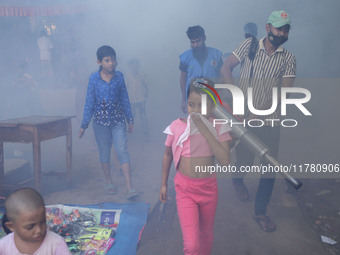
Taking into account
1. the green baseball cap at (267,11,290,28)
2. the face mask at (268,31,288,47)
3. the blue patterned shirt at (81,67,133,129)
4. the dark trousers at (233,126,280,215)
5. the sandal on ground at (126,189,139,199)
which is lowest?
the sandal on ground at (126,189,139,199)

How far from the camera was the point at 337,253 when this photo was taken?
2.87 metres

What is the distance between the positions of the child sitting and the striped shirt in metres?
2.28

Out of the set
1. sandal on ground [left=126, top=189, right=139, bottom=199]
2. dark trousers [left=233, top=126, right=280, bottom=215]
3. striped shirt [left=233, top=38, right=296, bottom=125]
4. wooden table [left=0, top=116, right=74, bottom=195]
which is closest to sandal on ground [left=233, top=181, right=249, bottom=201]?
dark trousers [left=233, top=126, right=280, bottom=215]

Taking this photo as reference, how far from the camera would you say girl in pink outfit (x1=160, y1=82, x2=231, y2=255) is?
214 cm

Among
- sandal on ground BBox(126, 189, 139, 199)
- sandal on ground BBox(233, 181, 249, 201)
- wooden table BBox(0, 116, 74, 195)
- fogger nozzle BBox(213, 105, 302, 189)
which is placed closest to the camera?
fogger nozzle BBox(213, 105, 302, 189)

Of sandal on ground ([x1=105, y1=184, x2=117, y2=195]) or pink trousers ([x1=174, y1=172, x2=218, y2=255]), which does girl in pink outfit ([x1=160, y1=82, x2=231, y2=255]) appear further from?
sandal on ground ([x1=105, y1=184, x2=117, y2=195])

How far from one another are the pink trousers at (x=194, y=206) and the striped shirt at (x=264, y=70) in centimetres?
131

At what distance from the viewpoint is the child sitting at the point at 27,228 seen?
1696 millimetres

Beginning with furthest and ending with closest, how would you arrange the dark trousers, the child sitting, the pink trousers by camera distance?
the dark trousers < the pink trousers < the child sitting

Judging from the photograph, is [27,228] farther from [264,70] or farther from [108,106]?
[264,70]

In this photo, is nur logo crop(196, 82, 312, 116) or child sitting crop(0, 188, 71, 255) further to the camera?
nur logo crop(196, 82, 312, 116)

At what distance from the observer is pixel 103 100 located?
3.83 meters

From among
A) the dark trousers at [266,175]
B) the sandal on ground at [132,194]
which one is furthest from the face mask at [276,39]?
the sandal on ground at [132,194]

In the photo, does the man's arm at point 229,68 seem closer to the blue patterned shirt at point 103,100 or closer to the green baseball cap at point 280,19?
the green baseball cap at point 280,19
